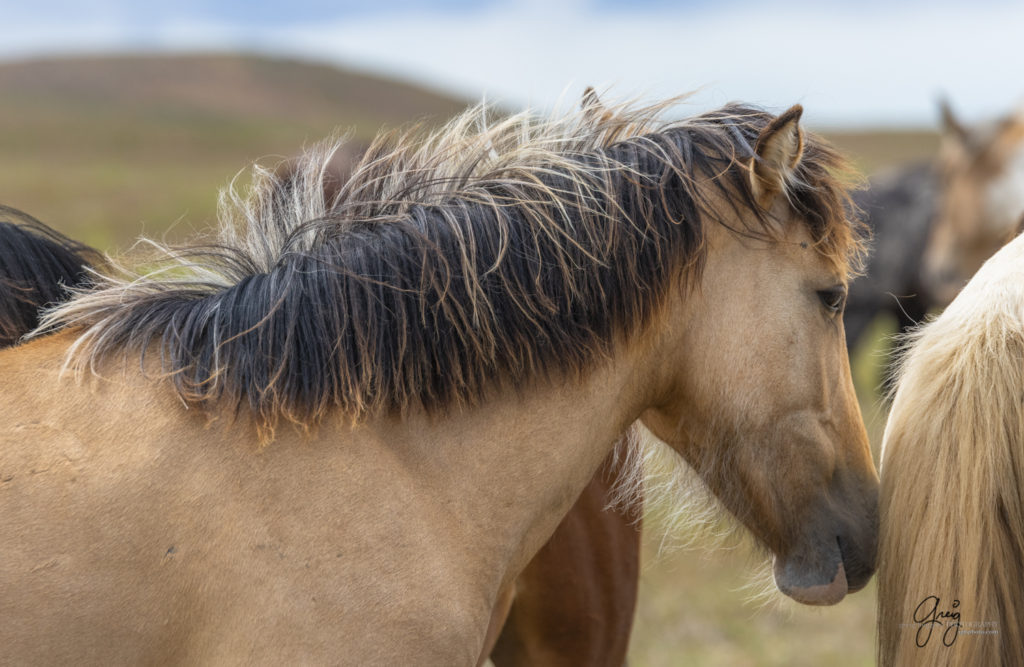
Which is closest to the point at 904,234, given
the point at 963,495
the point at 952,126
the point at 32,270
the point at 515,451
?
the point at 952,126

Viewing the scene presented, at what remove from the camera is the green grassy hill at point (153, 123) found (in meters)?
22.2

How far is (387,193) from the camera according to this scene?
2.10m

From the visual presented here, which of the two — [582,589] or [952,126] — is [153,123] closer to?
[952,126]

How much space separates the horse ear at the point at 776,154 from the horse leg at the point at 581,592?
1.10 m

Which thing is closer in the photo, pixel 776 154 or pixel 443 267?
pixel 443 267

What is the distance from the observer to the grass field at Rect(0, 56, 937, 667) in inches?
207

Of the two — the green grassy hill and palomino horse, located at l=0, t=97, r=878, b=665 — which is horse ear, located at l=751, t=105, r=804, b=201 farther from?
the green grassy hill

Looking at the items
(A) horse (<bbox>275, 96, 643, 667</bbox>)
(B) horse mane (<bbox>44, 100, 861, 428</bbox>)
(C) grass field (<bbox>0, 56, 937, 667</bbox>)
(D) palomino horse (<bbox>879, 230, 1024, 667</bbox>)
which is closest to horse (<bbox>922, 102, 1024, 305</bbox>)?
(C) grass field (<bbox>0, 56, 937, 667</bbox>)

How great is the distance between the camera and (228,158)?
121 ft

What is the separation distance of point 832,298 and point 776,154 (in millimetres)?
394

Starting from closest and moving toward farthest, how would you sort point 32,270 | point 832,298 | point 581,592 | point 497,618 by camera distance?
1. point 832,298
2. point 32,270
3. point 497,618
4. point 581,592

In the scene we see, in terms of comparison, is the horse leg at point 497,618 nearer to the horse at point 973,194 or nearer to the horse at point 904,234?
the horse at point 973,194

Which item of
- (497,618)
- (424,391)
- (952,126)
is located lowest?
(952,126)
